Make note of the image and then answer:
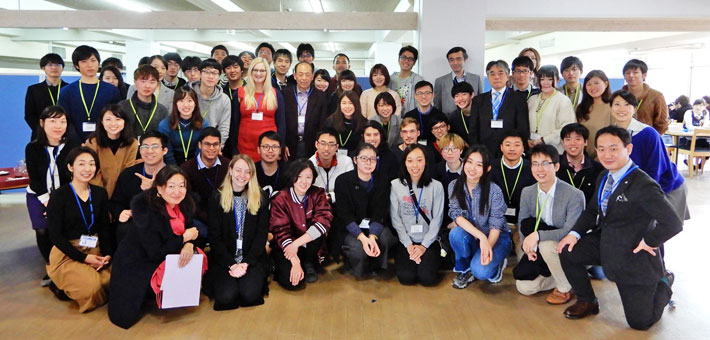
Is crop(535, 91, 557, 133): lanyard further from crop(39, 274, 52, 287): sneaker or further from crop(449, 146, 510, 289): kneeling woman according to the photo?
crop(39, 274, 52, 287): sneaker

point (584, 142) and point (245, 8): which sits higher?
point (245, 8)

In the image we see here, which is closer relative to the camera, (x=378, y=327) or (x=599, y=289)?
(x=378, y=327)

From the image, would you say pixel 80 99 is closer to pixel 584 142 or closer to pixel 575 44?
pixel 584 142

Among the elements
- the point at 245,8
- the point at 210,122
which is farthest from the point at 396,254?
the point at 245,8

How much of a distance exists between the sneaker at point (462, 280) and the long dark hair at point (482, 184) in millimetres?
452

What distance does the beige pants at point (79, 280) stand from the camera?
9.09 feet

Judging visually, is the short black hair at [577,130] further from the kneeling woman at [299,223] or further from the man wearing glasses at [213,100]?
the man wearing glasses at [213,100]

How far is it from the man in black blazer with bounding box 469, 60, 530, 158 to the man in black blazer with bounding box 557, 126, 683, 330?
1.18m

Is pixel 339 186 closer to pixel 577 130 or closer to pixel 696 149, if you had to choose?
pixel 577 130

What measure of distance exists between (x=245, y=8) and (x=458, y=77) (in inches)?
189

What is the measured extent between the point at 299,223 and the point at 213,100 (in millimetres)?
1308

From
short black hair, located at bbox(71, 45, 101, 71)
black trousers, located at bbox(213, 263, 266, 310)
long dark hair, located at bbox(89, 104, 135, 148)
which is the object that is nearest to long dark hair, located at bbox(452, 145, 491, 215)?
black trousers, located at bbox(213, 263, 266, 310)

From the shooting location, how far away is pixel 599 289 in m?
3.16

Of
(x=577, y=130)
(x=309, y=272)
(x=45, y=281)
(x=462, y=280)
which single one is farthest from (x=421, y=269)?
(x=45, y=281)
